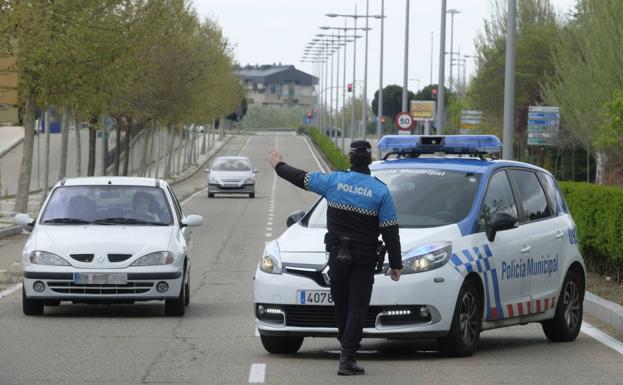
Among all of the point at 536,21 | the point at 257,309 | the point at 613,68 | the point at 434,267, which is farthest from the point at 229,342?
the point at 536,21

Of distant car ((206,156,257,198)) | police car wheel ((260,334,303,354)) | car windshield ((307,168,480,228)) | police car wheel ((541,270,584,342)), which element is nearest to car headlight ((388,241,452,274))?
car windshield ((307,168,480,228))

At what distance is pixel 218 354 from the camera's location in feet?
40.5

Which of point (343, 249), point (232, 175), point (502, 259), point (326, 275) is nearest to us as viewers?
point (343, 249)

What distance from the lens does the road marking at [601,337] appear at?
13.1m

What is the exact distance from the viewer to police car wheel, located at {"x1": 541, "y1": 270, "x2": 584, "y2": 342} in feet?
44.4

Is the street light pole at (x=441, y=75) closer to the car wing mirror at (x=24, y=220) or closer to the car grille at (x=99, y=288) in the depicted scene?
the car wing mirror at (x=24, y=220)

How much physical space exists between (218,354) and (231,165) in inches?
1841

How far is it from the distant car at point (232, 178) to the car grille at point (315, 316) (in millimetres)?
45259

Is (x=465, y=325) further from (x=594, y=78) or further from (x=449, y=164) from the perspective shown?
(x=594, y=78)

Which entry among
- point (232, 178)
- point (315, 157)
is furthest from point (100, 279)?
point (315, 157)

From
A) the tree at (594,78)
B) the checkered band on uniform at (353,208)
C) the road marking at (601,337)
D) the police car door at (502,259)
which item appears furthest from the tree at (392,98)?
the checkered band on uniform at (353,208)

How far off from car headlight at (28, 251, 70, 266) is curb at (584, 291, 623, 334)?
5.42 metres

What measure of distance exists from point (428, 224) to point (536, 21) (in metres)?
64.8

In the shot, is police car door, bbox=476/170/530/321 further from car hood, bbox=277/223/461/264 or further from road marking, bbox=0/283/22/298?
road marking, bbox=0/283/22/298
